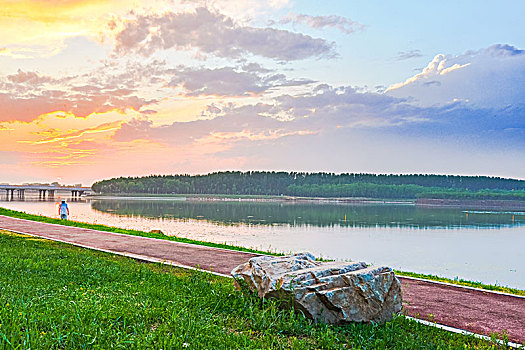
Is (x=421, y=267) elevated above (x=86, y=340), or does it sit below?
below

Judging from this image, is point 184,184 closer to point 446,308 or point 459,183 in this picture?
point 459,183

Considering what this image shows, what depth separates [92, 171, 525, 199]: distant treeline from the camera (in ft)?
431

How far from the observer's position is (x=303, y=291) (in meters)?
6.18

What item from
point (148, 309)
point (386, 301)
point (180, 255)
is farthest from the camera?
point (180, 255)

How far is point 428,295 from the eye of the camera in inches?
345

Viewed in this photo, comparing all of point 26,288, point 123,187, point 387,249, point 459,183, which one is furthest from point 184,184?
point 26,288

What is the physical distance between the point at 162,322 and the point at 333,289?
2220 millimetres

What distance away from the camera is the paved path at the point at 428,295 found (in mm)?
7000

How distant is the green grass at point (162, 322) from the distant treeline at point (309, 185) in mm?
122704

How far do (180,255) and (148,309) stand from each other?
6581mm

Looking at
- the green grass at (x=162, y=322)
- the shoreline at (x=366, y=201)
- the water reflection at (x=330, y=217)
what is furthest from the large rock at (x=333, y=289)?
the shoreline at (x=366, y=201)

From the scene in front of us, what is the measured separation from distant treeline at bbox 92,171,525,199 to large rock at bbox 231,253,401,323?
123 meters

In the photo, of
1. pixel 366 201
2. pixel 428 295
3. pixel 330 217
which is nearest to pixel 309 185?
pixel 366 201

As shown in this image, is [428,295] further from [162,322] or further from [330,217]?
[330,217]
